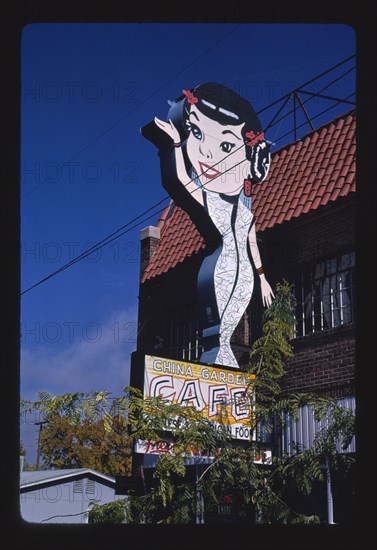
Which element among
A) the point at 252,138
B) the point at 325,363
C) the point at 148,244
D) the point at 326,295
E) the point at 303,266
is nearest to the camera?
the point at 325,363

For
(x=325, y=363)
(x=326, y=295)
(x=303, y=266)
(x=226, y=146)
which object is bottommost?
(x=325, y=363)

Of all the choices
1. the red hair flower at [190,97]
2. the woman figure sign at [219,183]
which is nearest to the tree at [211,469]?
the woman figure sign at [219,183]

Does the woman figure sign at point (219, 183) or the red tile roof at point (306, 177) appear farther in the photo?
the red tile roof at point (306, 177)

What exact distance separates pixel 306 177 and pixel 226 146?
1994 mm

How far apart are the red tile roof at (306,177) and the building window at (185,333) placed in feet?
3.30

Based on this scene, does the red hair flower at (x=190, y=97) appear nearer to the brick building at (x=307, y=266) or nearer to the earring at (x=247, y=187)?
the earring at (x=247, y=187)

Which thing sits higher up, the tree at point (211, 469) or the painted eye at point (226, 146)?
the painted eye at point (226, 146)

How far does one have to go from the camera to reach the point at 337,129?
41.7ft

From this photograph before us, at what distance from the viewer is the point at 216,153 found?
11344 mm

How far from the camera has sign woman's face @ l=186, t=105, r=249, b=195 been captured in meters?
11.1

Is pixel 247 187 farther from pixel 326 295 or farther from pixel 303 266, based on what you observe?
pixel 326 295

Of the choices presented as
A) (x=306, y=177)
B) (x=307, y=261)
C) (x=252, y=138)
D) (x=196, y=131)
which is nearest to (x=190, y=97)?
(x=196, y=131)

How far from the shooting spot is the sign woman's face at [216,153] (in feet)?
36.5

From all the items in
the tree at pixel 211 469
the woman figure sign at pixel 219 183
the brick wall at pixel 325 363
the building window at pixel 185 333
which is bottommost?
the tree at pixel 211 469
